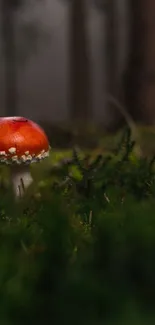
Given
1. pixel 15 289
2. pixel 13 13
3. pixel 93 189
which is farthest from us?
pixel 13 13

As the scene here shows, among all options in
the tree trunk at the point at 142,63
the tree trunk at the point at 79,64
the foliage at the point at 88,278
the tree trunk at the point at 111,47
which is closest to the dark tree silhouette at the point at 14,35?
the tree trunk at the point at 79,64

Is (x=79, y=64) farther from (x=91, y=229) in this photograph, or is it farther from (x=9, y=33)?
(x=91, y=229)

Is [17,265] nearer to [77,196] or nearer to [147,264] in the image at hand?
[147,264]

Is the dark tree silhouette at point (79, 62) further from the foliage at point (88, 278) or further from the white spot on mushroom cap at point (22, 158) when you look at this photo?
the foliage at point (88, 278)

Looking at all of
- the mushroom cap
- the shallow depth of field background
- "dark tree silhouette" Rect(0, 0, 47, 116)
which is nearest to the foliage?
the shallow depth of field background

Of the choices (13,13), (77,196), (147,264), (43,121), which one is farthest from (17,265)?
(13,13)

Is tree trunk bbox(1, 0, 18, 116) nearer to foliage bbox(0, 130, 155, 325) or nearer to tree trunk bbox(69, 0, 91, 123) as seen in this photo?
tree trunk bbox(69, 0, 91, 123)
